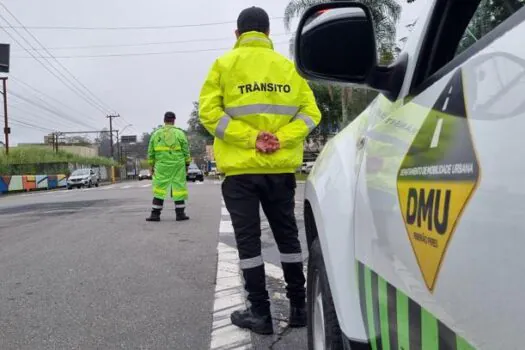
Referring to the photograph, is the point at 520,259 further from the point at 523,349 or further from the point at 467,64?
the point at 467,64

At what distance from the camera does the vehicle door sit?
3.04 feet

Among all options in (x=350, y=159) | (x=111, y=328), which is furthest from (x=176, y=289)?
(x=350, y=159)

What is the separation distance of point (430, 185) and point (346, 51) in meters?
0.58

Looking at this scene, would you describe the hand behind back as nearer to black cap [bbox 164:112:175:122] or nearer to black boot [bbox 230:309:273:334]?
black boot [bbox 230:309:273:334]

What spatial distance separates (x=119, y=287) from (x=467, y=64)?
4142 mm

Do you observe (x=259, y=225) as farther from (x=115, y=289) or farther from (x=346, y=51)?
(x=346, y=51)

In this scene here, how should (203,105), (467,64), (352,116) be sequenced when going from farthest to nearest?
(203,105)
(352,116)
(467,64)

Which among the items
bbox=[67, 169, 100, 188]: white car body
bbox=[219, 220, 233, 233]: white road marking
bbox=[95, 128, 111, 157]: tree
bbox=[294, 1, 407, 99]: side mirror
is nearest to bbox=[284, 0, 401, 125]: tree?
bbox=[294, 1, 407, 99]: side mirror

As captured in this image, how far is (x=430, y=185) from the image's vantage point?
125 cm

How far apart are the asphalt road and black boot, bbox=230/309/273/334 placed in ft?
0.24

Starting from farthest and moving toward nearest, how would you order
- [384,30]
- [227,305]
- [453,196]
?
1. [227,305]
2. [384,30]
3. [453,196]

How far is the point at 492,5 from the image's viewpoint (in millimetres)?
1300

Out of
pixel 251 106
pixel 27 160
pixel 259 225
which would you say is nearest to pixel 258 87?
pixel 251 106

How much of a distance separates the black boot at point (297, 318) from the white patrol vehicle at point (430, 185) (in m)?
1.51
